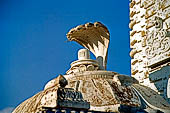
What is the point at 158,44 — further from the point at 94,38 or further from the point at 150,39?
the point at 94,38

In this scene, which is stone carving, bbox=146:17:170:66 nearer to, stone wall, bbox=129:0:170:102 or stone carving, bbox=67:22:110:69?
stone wall, bbox=129:0:170:102

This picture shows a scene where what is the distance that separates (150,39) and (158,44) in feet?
1.48

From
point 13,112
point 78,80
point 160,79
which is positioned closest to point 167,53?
point 160,79

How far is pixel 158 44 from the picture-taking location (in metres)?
10.9

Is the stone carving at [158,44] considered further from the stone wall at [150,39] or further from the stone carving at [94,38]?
the stone carving at [94,38]

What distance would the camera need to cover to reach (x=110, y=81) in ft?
30.6

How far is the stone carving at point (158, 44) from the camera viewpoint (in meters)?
10.7

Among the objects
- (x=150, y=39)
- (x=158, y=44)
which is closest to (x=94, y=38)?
(x=150, y=39)

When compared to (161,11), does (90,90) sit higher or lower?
lower

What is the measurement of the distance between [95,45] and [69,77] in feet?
8.14

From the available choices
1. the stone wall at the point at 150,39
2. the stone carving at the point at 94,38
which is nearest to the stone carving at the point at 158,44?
the stone wall at the point at 150,39

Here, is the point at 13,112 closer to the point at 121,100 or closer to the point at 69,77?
the point at 69,77

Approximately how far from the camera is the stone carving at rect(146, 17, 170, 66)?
10680mm

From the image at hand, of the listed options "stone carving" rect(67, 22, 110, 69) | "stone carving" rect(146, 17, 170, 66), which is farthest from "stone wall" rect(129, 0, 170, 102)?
"stone carving" rect(67, 22, 110, 69)
